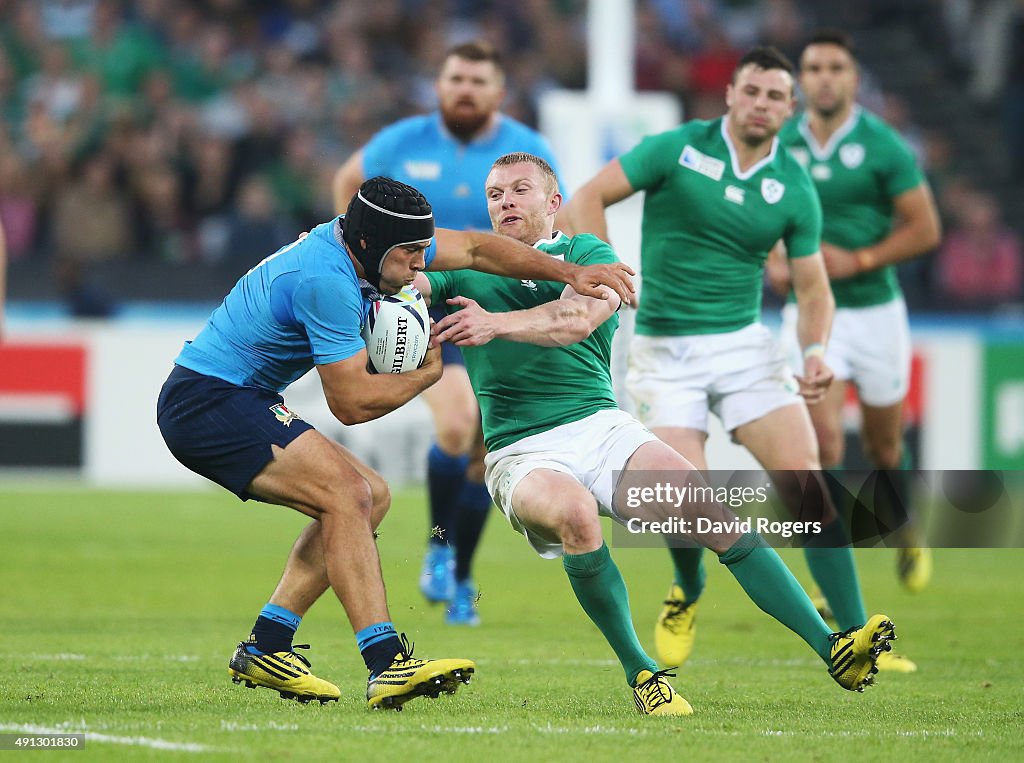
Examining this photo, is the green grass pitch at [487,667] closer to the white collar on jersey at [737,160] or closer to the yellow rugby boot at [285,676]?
the yellow rugby boot at [285,676]

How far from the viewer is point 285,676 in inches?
239

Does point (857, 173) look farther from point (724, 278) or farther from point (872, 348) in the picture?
point (724, 278)

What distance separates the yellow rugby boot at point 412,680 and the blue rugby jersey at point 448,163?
169 inches

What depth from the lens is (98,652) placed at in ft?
24.2

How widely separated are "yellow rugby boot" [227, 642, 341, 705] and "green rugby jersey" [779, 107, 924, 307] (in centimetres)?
463

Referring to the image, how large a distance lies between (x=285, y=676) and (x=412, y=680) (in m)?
0.61

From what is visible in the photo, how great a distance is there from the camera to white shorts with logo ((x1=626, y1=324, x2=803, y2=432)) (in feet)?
25.2

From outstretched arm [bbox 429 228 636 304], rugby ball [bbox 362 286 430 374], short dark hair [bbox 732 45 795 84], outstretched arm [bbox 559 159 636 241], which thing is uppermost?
short dark hair [bbox 732 45 795 84]

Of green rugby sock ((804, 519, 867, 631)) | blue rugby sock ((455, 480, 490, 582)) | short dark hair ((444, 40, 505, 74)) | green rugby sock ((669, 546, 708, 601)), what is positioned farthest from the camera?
short dark hair ((444, 40, 505, 74))

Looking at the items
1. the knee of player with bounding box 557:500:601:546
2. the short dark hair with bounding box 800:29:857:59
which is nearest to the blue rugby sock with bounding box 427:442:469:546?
the short dark hair with bounding box 800:29:857:59

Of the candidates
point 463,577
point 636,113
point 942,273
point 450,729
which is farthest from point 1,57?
point 450,729

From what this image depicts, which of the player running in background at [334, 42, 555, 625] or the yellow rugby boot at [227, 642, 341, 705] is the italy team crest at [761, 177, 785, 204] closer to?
the player running in background at [334, 42, 555, 625]

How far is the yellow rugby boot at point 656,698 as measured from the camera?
230 inches

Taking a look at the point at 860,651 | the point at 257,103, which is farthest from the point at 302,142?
the point at 860,651
